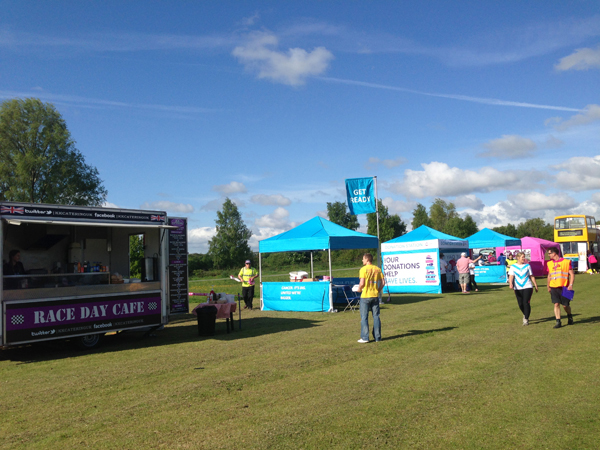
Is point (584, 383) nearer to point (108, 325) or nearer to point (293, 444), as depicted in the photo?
point (293, 444)

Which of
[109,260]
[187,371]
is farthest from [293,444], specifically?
[109,260]

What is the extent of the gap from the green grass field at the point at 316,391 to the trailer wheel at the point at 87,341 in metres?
0.18

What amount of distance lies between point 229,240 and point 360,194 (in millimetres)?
43560

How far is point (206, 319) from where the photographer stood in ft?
36.3

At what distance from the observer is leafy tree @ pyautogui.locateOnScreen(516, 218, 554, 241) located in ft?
318

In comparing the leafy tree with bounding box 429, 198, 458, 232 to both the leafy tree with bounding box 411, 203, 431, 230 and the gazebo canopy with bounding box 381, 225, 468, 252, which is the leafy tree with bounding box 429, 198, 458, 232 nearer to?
the leafy tree with bounding box 411, 203, 431, 230

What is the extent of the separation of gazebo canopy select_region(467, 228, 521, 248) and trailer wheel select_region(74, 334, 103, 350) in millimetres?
22865

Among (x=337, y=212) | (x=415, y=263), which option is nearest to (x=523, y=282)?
(x=415, y=263)

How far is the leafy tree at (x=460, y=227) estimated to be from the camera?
84.9 meters

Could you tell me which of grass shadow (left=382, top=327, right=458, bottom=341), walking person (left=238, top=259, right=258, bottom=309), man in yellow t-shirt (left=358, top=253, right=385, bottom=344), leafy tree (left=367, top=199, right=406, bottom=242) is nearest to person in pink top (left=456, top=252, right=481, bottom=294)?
walking person (left=238, top=259, right=258, bottom=309)

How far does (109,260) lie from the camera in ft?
41.8

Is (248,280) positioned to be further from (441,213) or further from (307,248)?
(441,213)

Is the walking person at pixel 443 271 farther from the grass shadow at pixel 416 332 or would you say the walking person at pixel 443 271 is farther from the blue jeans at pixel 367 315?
the blue jeans at pixel 367 315

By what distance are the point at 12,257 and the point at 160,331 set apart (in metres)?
4.19
